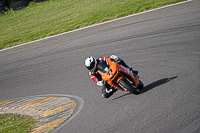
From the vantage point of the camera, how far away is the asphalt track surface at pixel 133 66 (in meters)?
6.53

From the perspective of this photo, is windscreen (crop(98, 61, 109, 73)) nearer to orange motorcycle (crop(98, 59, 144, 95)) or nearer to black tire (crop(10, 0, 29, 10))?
orange motorcycle (crop(98, 59, 144, 95))

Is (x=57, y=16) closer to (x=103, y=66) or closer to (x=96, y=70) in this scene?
(x=96, y=70)

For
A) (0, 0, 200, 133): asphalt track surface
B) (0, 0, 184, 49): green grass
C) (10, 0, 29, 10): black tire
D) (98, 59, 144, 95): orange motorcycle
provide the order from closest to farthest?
1. (0, 0, 200, 133): asphalt track surface
2. (98, 59, 144, 95): orange motorcycle
3. (0, 0, 184, 49): green grass
4. (10, 0, 29, 10): black tire

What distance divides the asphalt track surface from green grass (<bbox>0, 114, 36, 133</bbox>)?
144 centimetres

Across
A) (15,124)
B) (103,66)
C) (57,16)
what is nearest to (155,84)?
(103,66)

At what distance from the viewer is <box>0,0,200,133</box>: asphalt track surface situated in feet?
21.4

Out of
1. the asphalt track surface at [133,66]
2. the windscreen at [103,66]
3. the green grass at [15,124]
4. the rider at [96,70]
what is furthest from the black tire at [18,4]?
the windscreen at [103,66]

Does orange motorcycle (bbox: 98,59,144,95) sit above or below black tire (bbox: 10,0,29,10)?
below

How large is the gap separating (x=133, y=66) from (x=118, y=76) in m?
2.84

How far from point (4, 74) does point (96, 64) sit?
759 cm

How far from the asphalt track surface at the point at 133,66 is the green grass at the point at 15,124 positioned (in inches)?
56.6

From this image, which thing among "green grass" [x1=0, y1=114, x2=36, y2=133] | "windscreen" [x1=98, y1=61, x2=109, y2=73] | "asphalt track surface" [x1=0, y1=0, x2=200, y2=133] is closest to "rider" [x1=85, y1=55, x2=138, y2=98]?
"windscreen" [x1=98, y1=61, x2=109, y2=73]

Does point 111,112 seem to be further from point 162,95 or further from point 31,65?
point 31,65

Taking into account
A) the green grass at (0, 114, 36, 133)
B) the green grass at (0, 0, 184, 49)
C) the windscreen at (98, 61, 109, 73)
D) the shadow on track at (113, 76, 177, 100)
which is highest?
the windscreen at (98, 61, 109, 73)
